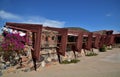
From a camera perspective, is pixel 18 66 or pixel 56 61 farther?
pixel 56 61

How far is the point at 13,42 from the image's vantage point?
8.84 meters

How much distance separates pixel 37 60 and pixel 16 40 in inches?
74.1

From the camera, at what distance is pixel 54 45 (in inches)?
480

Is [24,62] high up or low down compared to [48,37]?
down

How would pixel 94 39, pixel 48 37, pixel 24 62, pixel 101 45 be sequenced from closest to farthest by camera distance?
pixel 24 62, pixel 48 37, pixel 94 39, pixel 101 45

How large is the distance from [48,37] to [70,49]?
414cm

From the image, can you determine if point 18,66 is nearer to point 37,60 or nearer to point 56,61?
point 37,60

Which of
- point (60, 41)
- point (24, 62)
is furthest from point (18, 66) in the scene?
point (60, 41)

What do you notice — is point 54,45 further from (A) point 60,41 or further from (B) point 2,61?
(B) point 2,61

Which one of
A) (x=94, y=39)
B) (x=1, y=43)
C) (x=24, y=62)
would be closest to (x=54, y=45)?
(x=24, y=62)

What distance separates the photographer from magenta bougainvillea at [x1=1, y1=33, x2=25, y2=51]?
8.63 m

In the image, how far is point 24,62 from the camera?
900 centimetres

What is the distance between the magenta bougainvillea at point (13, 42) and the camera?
8633 millimetres

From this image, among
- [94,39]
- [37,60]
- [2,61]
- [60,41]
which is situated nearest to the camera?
[2,61]
